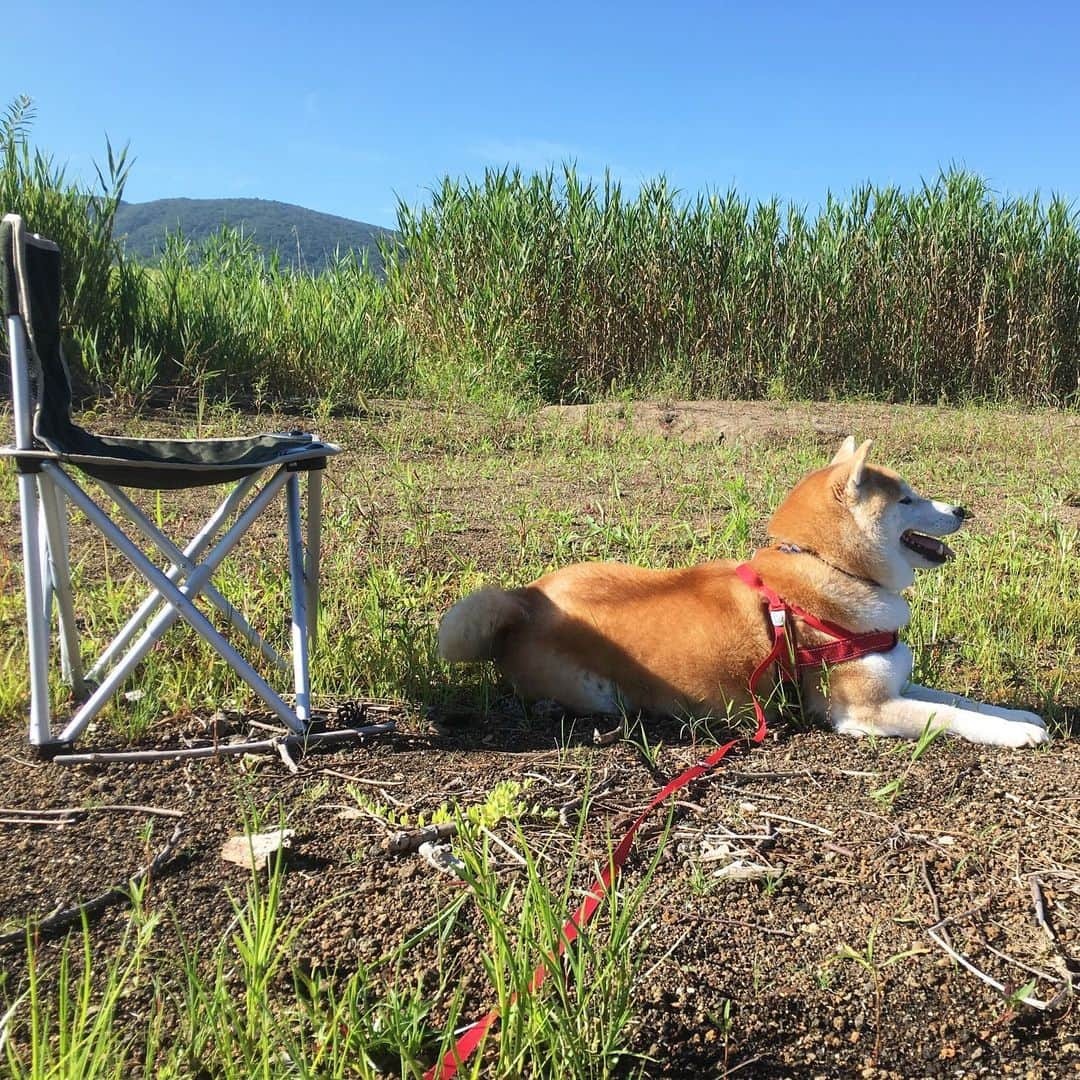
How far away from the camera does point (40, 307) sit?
8.98 feet

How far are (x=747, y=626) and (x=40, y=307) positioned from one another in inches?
93.9

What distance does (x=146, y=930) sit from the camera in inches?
57.5

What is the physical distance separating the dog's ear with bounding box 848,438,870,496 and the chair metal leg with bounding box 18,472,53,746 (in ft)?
8.22

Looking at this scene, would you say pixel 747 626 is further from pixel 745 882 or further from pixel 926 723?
pixel 745 882

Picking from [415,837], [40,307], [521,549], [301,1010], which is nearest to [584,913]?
[301,1010]

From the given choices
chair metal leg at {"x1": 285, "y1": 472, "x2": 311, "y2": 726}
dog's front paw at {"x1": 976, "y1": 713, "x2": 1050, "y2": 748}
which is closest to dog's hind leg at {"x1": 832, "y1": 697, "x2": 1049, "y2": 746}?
dog's front paw at {"x1": 976, "y1": 713, "x2": 1050, "y2": 748}


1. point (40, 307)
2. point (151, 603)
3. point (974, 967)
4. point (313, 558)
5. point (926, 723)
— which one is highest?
point (40, 307)

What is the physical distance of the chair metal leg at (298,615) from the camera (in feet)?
8.94

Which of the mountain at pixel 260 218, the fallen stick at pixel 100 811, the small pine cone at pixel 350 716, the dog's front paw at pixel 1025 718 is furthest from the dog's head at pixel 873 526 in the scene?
the mountain at pixel 260 218

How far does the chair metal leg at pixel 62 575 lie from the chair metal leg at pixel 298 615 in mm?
691

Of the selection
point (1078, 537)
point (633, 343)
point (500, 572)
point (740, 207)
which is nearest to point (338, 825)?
point (500, 572)

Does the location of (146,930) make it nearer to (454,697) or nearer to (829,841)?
(829,841)

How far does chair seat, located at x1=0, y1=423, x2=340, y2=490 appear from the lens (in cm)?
258

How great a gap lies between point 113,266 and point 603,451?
472 cm
